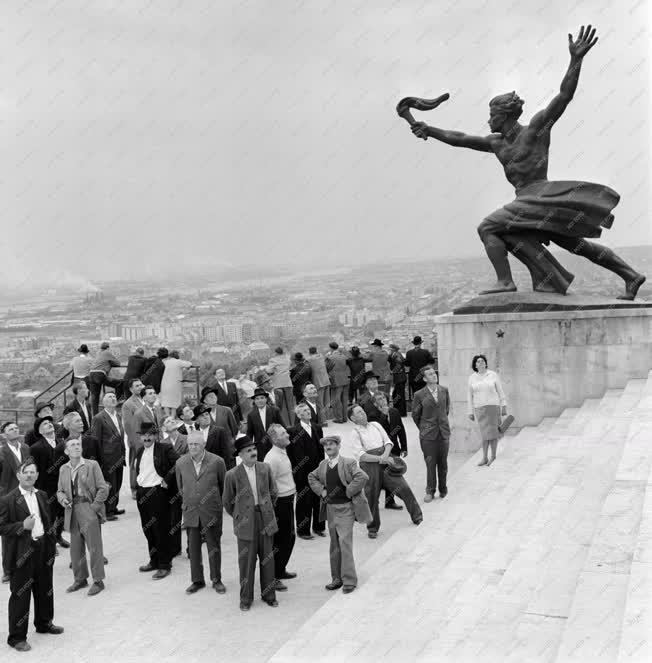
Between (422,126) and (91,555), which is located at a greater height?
(422,126)

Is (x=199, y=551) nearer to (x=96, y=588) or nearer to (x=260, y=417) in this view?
(x=96, y=588)

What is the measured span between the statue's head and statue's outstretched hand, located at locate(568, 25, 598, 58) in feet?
4.09

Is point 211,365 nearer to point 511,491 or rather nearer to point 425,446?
point 425,446

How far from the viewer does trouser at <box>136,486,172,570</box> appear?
315 inches

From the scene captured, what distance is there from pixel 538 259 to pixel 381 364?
4100 mm

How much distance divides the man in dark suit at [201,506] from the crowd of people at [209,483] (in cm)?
1

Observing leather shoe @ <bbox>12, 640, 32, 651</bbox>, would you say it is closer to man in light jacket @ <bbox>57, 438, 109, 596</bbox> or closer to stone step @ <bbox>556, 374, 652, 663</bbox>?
man in light jacket @ <bbox>57, 438, 109, 596</bbox>

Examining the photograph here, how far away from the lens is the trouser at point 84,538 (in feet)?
24.7

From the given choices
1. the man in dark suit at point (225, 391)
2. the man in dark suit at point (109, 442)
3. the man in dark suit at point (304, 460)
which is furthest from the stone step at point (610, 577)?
the man in dark suit at point (225, 391)

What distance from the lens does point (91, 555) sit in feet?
24.9

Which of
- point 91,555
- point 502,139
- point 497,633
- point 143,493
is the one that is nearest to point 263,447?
point 143,493

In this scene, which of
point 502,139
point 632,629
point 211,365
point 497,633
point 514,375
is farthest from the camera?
point 211,365

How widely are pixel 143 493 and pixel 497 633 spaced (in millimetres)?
3980

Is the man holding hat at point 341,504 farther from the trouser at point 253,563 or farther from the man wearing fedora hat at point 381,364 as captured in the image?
the man wearing fedora hat at point 381,364
